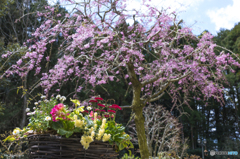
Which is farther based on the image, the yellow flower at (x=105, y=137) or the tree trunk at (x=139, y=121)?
the tree trunk at (x=139, y=121)

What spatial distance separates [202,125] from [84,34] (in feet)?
36.2

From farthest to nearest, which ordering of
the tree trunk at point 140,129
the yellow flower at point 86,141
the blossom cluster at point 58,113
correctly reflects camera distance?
the tree trunk at point 140,129
the blossom cluster at point 58,113
the yellow flower at point 86,141

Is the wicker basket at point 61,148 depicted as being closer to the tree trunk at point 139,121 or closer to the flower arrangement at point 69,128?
the flower arrangement at point 69,128

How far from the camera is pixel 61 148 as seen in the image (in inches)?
36.5

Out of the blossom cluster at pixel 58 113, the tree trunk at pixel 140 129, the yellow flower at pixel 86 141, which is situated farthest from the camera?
the tree trunk at pixel 140 129

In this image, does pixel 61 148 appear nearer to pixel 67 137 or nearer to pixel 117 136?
pixel 67 137

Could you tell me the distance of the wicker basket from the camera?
93 centimetres

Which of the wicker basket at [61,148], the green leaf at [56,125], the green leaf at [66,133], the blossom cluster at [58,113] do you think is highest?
the blossom cluster at [58,113]

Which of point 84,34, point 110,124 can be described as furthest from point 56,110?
point 84,34

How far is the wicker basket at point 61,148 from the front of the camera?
0.93 metres

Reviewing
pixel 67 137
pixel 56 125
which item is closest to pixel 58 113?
pixel 56 125

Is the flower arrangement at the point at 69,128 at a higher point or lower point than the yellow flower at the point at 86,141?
higher

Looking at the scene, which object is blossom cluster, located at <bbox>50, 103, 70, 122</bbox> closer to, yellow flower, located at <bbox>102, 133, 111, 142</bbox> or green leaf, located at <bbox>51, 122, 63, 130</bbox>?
green leaf, located at <bbox>51, 122, 63, 130</bbox>

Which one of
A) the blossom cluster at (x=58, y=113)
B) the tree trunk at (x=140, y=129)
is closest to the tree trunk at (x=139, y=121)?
the tree trunk at (x=140, y=129)
